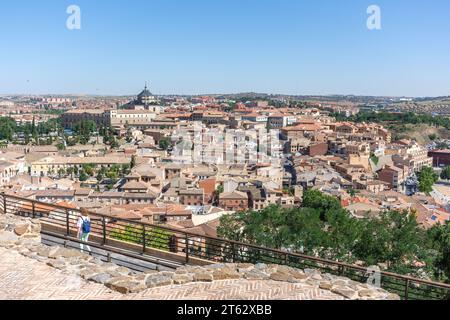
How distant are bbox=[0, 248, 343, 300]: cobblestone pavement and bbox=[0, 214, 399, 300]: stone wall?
0.08 meters

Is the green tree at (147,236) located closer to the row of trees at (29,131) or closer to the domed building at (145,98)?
the row of trees at (29,131)

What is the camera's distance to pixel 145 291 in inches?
183

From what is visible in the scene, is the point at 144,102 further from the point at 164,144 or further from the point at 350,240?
the point at 350,240

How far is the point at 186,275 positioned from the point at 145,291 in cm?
49

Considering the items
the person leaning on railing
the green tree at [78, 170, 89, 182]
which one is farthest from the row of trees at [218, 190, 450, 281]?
the green tree at [78, 170, 89, 182]

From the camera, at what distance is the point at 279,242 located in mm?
10914

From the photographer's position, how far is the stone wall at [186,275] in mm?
4621

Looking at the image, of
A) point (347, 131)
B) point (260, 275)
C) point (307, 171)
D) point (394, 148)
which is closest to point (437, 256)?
point (260, 275)

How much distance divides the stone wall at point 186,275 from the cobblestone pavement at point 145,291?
8cm

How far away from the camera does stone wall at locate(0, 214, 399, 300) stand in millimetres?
4621

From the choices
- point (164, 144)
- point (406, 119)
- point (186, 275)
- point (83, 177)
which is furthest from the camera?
point (406, 119)

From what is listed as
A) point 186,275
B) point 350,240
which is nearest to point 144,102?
point 350,240
